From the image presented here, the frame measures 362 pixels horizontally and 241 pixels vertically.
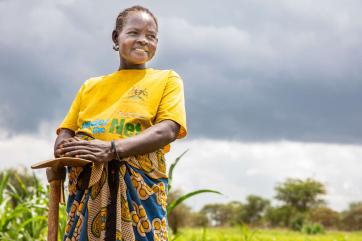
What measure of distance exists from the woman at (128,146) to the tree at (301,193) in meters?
21.6

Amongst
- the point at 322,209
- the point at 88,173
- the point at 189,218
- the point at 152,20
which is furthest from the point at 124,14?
the point at 322,209

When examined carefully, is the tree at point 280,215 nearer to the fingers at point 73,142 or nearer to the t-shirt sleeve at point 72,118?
the t-shirt sleeve at point 72,118

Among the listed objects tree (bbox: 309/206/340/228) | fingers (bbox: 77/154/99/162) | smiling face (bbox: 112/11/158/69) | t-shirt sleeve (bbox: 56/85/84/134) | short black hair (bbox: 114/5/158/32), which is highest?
tree (bbox: 309/206/340/228)

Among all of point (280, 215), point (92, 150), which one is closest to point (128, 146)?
point (92, 150)

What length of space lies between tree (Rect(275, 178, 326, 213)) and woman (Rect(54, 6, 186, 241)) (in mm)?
21639

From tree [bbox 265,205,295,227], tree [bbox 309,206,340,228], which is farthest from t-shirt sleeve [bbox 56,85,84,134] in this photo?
tree [bbox 265,205,295,227]

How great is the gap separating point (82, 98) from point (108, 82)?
0.16m

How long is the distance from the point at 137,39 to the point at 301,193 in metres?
23.2

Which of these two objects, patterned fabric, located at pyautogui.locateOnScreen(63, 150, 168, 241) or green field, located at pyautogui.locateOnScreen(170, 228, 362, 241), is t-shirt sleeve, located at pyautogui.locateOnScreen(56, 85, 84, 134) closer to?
patterned fabric, located at pyautogui.locateOnScreen(63, 150, 168, 241)

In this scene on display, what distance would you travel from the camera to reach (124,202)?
2537mm

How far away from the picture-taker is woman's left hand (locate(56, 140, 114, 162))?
8.00 feet

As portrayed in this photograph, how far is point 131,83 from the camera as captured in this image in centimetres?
272

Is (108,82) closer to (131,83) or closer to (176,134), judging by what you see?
(131,83)

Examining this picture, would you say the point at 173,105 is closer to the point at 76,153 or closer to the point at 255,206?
the point at 76,153
